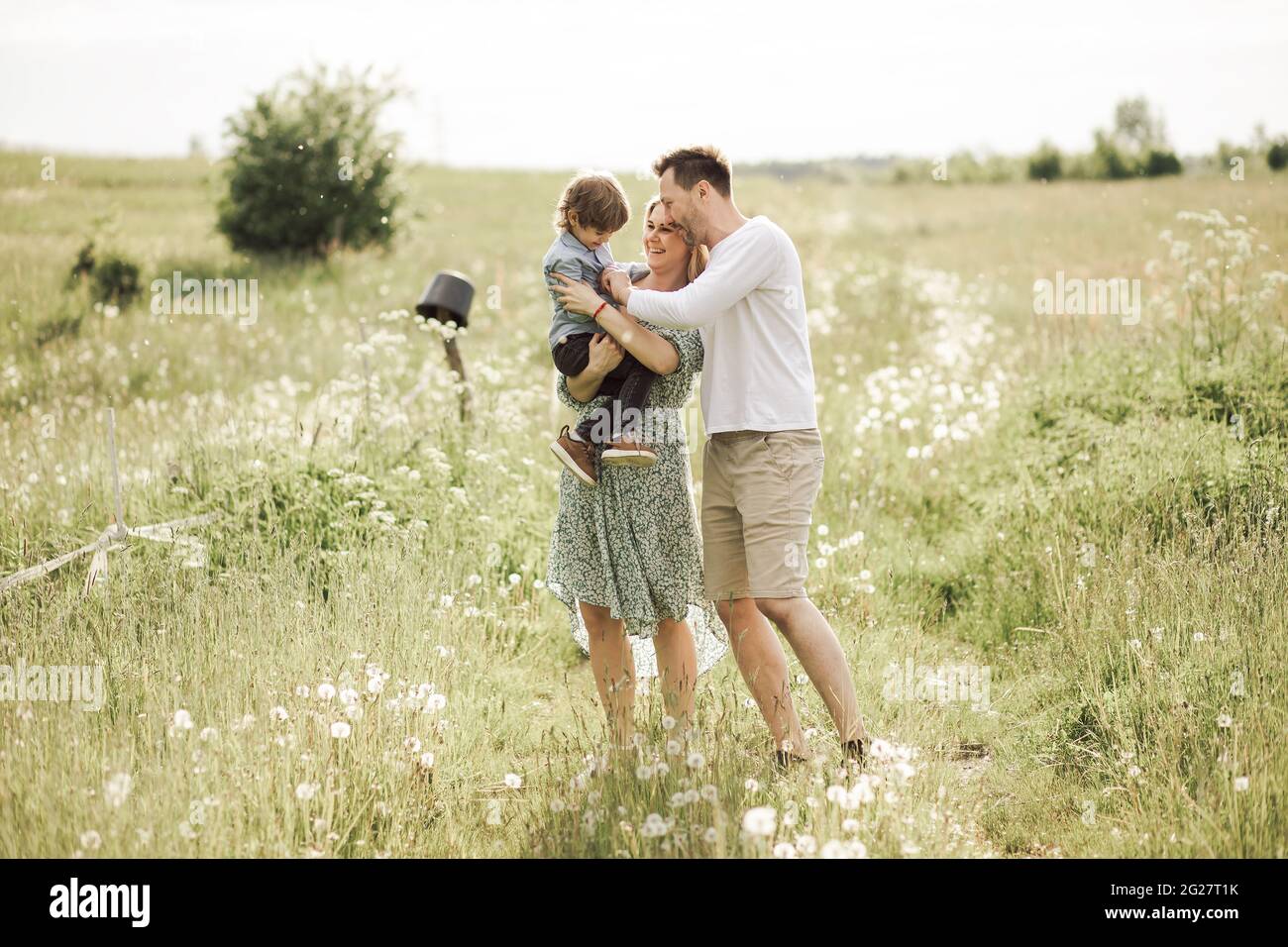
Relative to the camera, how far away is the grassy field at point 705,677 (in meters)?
3.47

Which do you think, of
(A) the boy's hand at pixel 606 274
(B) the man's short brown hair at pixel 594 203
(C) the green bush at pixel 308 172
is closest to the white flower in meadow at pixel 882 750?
(A) the boy's hand at pixel 606 274

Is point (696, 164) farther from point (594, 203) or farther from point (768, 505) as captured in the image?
point (768, 505)

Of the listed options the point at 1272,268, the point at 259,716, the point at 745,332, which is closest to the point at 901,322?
the point at 1272,268

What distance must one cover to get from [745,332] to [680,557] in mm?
927

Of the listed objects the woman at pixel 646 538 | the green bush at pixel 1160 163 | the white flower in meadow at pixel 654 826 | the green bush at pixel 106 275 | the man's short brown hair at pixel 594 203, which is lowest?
the white flower in meadow at pixel 654 826

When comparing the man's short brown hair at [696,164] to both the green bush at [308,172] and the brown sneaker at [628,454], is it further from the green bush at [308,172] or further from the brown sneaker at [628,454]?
the green bush at [308,172]

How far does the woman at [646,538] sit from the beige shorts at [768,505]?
6.6 inches

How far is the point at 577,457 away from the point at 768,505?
75 cm

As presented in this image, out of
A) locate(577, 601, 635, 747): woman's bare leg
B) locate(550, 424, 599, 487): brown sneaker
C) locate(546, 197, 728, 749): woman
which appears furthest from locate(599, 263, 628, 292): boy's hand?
locate(577, 601, 635, 747): woman's bare leg

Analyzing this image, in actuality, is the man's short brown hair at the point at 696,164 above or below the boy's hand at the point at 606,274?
above

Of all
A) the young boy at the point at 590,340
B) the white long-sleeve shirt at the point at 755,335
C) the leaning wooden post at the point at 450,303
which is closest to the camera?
the white long-sleeve shirt at the point at 755,335

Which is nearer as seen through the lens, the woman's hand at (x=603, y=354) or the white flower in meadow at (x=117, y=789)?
the white flower in meadow at (x=117, y=789)

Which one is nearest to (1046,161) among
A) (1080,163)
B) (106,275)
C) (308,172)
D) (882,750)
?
(1080,163)

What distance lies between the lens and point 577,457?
13.2 ft
